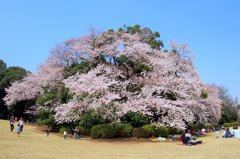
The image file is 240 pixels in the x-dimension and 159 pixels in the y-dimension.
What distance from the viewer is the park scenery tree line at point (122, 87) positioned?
88.9ft

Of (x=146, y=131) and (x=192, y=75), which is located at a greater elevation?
(x=192, y=75)

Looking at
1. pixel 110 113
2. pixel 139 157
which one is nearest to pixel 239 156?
pixel 139 157

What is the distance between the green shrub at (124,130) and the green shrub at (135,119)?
0.71 metres

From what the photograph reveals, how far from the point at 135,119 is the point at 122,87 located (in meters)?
3.32

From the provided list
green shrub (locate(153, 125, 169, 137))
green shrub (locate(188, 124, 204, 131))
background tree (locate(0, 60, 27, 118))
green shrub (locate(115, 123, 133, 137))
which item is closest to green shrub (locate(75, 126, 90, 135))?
green shrub (locate(115, 123, 133, 137))

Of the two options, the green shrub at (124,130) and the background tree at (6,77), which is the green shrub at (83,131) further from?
the background tree at (6,77)

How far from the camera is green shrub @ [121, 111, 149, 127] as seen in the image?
27172mm

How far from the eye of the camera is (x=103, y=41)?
102ft

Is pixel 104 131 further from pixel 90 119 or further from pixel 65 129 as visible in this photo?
pixel 65 129

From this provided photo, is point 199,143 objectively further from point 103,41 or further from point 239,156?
point 103,41

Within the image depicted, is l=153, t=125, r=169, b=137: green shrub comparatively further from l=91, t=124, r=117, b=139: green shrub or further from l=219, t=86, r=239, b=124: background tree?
l=219, t=86, r=239, b=124: background tree

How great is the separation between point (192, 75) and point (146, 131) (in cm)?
996

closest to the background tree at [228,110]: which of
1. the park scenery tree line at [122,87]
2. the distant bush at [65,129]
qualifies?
the park scenery tree line at [122,87]

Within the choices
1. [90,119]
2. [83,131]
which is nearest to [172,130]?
[90,119]
